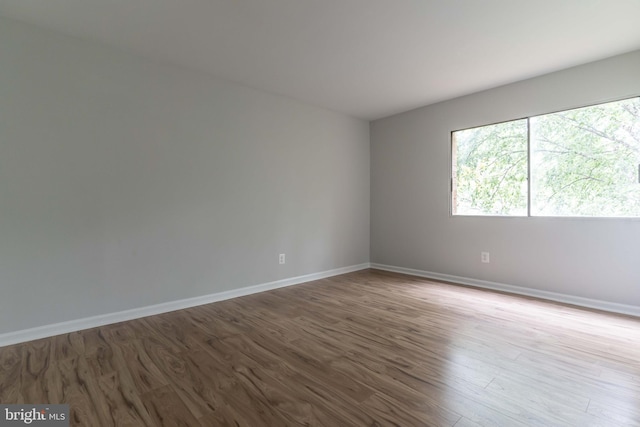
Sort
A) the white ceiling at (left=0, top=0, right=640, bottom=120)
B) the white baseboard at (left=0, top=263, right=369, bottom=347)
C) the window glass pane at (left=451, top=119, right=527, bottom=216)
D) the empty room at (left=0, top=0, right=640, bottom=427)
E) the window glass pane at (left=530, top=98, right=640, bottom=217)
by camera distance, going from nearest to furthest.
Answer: the empty room at (left=0, top=0, right=640, bottom=427)
the white ceiling at (left=0, top=0, right=640, bottom=120)
the white baseboard at (left=0, top=263, right=369, bottom=347)
the window glass pane at (left=530, top=98, right=640, bottom=217)
the window glass pane at (left=451, top=119, right=527, bottom=216)

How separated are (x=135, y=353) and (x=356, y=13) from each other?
286cm

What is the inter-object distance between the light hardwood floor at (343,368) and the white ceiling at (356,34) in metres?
2.40

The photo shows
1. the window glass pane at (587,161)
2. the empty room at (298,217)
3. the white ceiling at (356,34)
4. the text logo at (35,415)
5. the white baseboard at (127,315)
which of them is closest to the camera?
the text logo at (35,415)

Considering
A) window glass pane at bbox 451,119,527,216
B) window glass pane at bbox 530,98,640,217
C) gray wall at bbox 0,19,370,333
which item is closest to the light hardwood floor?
gray wall at bbox 0,19,370,333

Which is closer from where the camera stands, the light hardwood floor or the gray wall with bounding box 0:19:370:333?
the light hardwood floor

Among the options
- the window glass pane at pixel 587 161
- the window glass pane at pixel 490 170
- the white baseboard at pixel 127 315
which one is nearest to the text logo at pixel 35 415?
the white baseboard at pixel 127 315

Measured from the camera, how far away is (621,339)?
2.13 metres

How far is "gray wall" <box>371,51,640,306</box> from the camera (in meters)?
2.72

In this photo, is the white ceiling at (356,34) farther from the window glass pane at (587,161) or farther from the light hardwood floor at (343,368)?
the light hardwood floor at (343,368)

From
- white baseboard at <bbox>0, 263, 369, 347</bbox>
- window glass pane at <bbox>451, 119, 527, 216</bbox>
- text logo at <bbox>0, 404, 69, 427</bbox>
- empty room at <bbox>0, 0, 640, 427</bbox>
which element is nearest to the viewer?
text logo at <bbox>0, 404, 69, 427</bbox>

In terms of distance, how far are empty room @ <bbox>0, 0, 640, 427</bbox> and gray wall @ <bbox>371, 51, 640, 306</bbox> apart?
0.9 inches

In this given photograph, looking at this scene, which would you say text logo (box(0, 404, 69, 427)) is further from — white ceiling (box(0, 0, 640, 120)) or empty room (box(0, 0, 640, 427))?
white ceiling (box(0, 0, 640, 120))

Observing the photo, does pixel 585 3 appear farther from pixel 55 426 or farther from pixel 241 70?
pixel 55 426

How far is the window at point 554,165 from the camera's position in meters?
2.71
